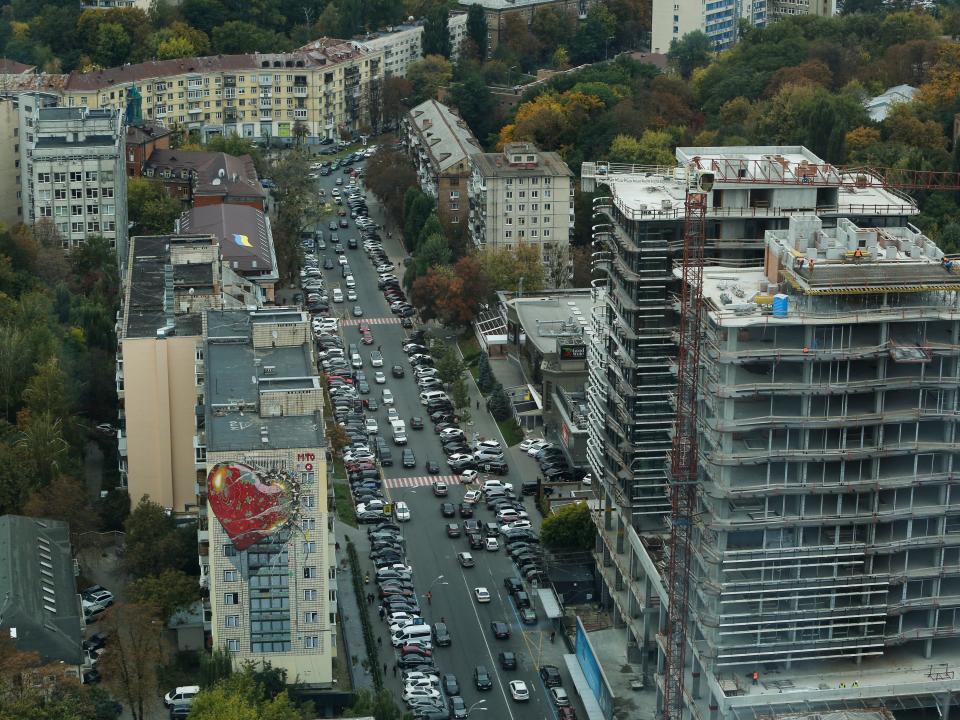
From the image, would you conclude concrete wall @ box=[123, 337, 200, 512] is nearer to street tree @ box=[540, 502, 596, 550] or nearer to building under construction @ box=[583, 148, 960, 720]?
street tree @ box=[540, 502, 596, 550]

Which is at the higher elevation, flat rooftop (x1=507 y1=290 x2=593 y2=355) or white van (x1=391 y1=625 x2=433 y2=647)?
flat rooftop (x1=507 y1=290 x2=593 y2=355)

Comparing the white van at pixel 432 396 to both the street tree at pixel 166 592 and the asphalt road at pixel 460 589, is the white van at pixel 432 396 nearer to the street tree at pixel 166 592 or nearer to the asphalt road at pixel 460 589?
the asphalt road at pixel 460 589

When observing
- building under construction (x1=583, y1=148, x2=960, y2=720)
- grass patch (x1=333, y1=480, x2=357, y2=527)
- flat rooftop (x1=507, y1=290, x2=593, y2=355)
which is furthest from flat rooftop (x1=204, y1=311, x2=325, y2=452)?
flat rooftop (x1=507, y1=290, x2=593, y2=355)

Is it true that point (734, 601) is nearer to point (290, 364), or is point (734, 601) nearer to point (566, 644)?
point (566, 644)

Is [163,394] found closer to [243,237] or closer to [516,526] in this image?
[516,526]

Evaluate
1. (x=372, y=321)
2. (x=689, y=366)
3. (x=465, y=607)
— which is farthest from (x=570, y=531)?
(x=372, y=321)

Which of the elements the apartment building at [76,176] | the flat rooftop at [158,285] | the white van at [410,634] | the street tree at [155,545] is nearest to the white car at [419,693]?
the white van at [410,634]

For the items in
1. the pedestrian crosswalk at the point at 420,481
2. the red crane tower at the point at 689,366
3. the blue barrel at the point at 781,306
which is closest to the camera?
the blue barrel at the point at 781,306
